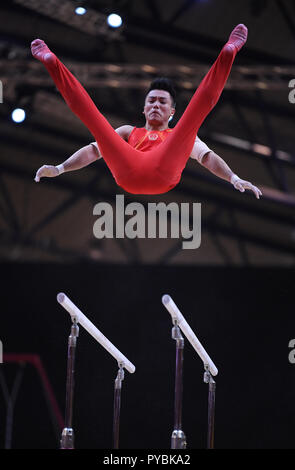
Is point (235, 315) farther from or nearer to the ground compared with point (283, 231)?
nearer to the ground

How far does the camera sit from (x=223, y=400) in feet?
23.6

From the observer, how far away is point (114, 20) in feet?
21.4

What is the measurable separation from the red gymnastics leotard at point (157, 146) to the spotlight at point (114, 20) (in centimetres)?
330

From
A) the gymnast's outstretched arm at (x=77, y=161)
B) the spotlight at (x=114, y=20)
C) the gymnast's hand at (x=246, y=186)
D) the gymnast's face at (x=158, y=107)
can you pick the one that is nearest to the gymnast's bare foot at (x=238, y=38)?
the gymnast's face at (x=158, y=107)

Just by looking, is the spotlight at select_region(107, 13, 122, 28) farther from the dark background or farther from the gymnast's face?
the gymnast's face

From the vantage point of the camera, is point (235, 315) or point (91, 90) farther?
point (91, 90)

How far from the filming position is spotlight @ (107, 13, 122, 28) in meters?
6.49

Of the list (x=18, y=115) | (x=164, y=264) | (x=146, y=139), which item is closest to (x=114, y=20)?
(x=18, y=115)

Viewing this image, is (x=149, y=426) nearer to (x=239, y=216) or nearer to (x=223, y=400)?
(x=223, y=400)

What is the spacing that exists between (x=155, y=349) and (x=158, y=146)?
162 inches

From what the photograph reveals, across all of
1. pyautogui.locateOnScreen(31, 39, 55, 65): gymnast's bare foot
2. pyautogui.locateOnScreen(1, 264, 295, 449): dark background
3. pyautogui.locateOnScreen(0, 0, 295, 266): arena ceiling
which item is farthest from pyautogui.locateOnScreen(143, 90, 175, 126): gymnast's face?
pyautogui.locateOnScreen(1, 264, 295, 449): dark background
